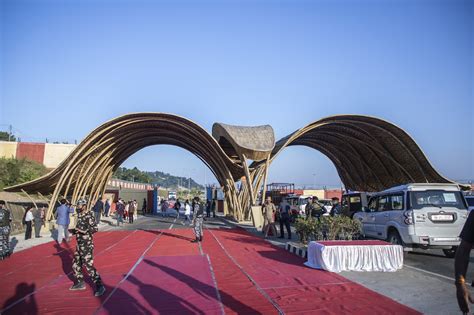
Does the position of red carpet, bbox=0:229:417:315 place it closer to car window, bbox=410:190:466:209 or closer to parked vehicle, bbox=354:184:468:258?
parked vehicle, bbox=354:184:468:258

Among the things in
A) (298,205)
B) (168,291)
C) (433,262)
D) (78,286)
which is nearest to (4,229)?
(78,286)

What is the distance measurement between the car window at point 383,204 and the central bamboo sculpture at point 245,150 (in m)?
12.5

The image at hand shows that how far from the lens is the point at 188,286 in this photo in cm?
742

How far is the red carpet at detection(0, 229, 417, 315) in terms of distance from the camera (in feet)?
19.9

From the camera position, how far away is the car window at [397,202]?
421 inches

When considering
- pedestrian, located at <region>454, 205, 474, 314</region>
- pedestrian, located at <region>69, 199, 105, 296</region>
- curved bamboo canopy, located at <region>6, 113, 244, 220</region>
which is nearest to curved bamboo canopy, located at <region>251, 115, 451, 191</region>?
curved bamboo canopy, located at <region>6, 113, 244, 220</region>

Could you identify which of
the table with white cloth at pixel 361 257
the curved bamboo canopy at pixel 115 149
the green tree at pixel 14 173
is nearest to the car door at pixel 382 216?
the table with white cloth at pixel 361 257

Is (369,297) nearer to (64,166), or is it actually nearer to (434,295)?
(434,295)

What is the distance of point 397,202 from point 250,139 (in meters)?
15.3

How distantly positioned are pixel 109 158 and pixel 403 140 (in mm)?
21436

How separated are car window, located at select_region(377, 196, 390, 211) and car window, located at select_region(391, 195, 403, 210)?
0.32 meters

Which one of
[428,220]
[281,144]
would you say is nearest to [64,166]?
[281,144]

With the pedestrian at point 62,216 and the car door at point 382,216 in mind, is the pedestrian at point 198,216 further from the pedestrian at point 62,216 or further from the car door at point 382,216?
the car door at point 382,216

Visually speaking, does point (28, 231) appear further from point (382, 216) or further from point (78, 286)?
point (382, 216)
